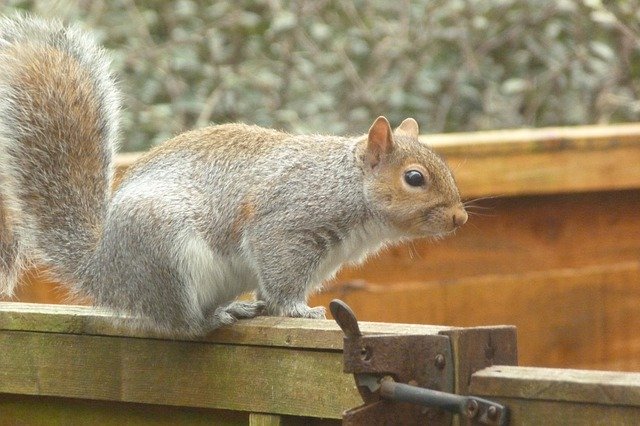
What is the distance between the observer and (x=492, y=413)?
1386 millimetres

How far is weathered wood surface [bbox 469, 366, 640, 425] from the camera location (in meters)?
1.31

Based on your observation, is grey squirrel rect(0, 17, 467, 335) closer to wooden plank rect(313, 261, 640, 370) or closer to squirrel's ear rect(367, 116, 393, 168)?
squirrel's ear rect(367, 116, 393, 168)

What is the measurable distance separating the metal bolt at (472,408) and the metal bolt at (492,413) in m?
0.01

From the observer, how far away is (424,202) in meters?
2.47

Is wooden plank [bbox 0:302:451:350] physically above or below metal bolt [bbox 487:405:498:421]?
above

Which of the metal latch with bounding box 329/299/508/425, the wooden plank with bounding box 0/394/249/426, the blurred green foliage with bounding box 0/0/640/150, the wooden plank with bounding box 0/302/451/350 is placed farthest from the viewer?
the blurred green foliage with bounding box 0/0/640/150

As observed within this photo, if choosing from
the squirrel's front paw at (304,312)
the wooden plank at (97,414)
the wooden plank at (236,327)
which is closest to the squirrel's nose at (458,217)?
the squirrel's front paw at (304,312)

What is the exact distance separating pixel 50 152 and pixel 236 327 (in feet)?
2.55

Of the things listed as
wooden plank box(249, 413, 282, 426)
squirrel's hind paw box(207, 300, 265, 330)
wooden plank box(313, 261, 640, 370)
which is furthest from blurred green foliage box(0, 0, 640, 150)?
wooden plank box(249, 413, 282, 426)

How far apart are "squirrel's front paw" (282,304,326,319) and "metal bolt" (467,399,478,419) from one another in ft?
2.70

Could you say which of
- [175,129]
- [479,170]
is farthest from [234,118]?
[479,170]

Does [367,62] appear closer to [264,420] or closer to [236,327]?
[236,327]

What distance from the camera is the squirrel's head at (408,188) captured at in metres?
2.45

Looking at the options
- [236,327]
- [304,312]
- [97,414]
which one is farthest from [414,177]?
[97,414]
